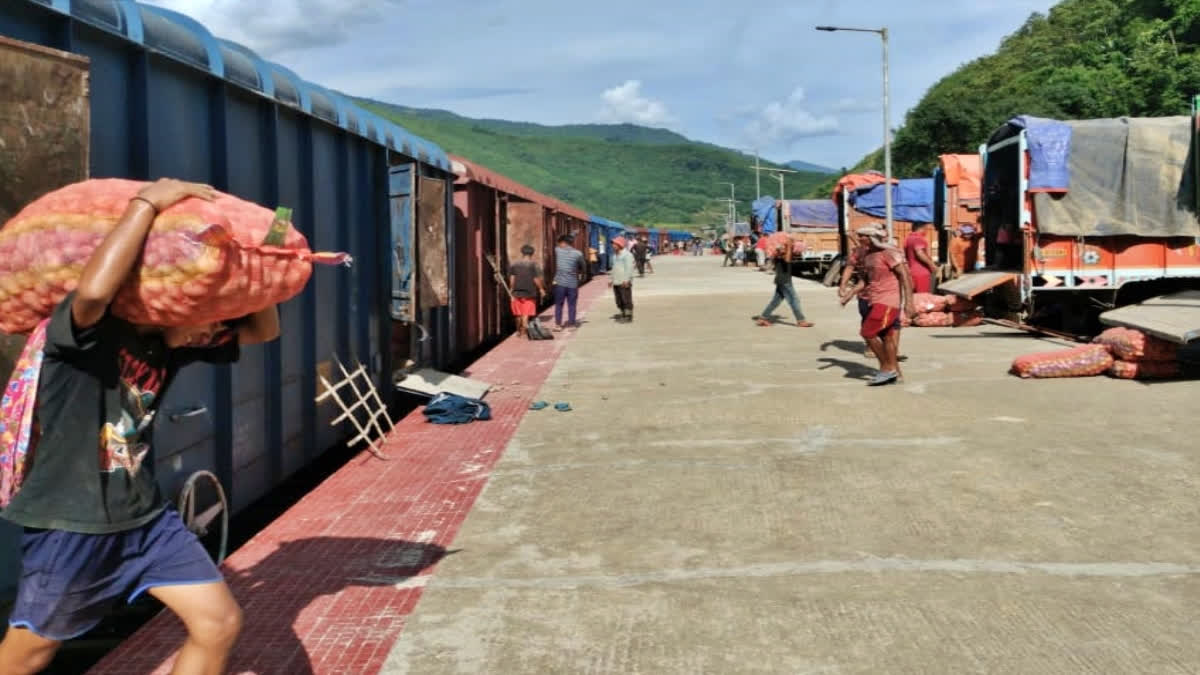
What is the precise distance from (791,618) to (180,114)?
12.3 ft

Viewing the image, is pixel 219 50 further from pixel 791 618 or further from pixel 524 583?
Answer: pixel 791 618

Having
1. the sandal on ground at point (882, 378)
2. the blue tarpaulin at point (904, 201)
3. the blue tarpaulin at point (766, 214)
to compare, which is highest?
the blue tarpaulin at point (766, 214)

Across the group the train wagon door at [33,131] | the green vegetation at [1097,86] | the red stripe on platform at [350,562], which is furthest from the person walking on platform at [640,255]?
the train wagon door at [33,131]

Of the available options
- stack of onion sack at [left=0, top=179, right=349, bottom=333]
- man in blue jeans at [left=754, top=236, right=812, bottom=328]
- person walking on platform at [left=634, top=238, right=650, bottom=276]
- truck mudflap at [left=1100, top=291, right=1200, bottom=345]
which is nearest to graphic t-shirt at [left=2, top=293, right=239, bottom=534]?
stack of onion sack at [left=0, top=179, right=349, bottom=333]

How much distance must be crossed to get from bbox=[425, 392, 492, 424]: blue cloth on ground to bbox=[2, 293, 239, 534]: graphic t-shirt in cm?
566

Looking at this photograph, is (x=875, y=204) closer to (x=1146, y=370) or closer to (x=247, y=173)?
(x=1146, y=370)

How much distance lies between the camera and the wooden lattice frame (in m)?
6.65

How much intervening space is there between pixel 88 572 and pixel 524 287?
12.1 m

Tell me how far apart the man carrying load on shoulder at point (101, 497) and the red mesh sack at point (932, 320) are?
1385cm

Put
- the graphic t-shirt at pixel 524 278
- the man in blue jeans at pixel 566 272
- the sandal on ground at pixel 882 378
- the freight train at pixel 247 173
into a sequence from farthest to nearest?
the man in blue jeans at pixel 566 272 → the graphic t-shirt at pixel 524 278 → the sandal on ground at pixel 882 378 → the freight train at pixel 247 173

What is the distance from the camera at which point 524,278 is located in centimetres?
1429

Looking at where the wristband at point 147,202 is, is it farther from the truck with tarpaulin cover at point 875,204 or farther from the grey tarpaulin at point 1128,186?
the truck with tarpaulin cover at point 875,204

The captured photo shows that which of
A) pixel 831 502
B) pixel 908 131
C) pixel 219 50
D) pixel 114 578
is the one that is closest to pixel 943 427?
pixel 831 502

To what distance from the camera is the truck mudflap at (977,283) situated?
13.1m
